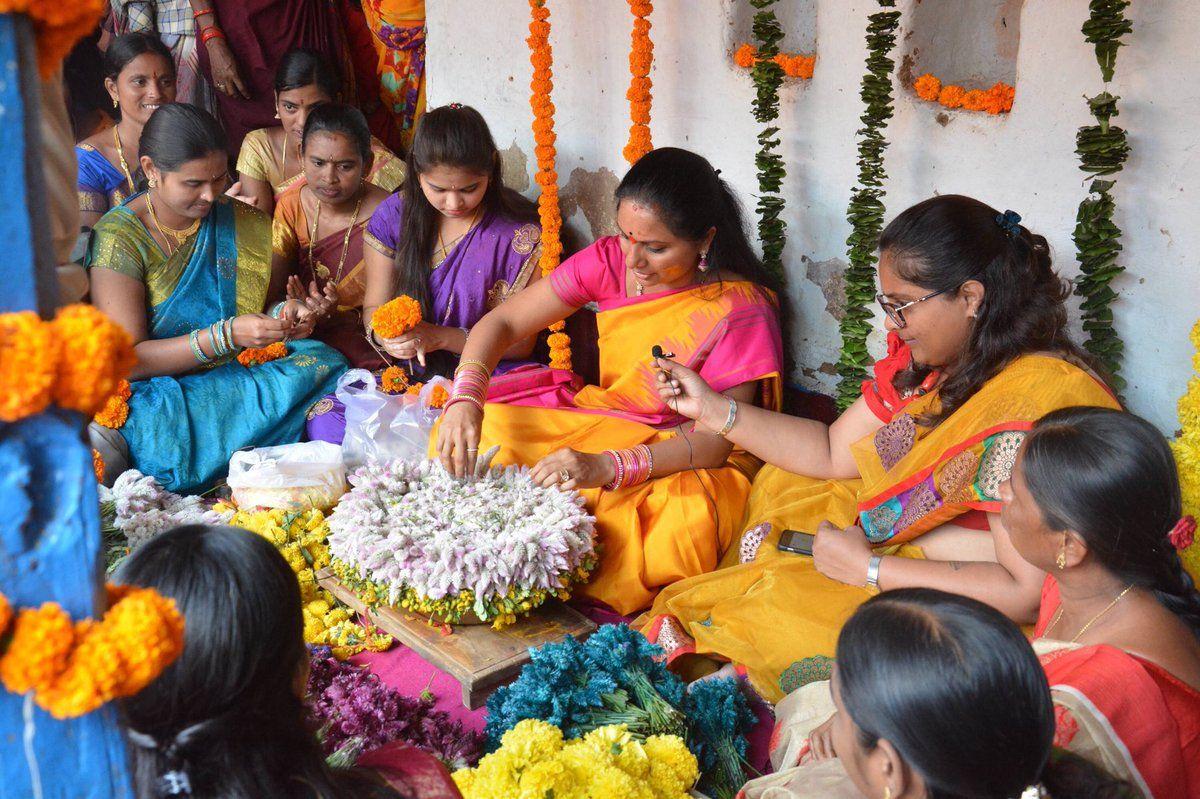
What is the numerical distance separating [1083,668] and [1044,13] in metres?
2.32

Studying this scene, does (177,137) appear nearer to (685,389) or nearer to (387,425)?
(387,425)

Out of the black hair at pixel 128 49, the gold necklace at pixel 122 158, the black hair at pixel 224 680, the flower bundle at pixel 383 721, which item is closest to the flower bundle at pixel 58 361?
the black hair at pixel 224 680

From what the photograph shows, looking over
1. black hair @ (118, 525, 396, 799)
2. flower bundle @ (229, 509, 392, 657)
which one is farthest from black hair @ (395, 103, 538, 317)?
black hair @ (118, 525, 396, 799)

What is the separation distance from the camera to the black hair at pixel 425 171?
14.2ft

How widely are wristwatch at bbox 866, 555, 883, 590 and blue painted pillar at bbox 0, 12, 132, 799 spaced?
2.07m

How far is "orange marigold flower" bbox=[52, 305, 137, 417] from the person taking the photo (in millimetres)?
1046

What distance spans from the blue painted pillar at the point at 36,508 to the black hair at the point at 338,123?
4039 mm

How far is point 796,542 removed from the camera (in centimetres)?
317

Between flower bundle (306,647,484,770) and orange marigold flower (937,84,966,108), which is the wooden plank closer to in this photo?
flower bundle (306,647,484,770)

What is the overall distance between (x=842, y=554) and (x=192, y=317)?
3.29 m

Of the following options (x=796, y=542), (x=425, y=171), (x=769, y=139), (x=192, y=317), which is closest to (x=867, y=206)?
(x=769, y=139)

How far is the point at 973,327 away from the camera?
2.84m

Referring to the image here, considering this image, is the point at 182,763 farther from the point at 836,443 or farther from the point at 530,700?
the point at 836,443

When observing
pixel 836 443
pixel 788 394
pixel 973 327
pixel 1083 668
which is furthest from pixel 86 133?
pixel 1083 668
